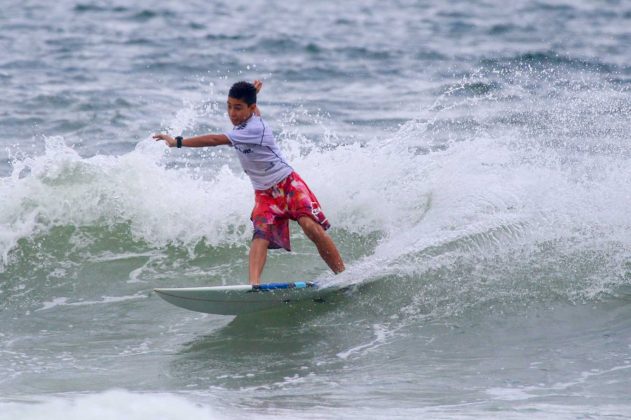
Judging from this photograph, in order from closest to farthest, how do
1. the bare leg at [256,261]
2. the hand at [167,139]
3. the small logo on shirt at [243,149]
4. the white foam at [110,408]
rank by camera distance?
the white foam at [110,408], the hand at [167,139], the small logo on shirt at [243,149], the bare leg at [256,261]

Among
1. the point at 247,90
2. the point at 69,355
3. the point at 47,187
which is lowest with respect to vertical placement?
the point at 69,355

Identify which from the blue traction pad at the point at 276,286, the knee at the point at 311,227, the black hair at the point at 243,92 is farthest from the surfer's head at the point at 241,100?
the blue traction pad at the point at 276,286

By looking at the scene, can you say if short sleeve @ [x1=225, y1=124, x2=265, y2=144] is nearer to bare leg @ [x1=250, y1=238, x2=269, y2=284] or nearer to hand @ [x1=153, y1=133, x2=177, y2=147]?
hand @ [x1=153, y1=133, x2=177, y2=147]

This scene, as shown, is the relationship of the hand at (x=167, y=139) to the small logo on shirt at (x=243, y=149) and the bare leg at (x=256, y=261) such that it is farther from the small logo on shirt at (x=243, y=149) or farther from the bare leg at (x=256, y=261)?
the bare leg at (x=256, y=261)

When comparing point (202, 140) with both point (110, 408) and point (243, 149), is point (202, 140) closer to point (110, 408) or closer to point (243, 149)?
point (243, 149)

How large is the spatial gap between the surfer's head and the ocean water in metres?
1.42

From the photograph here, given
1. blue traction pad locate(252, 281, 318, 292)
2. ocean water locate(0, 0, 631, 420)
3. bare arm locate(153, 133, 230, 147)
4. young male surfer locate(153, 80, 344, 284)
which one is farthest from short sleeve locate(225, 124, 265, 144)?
ocean water locate(0, 0, 631, 420)

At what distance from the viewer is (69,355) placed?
7.27 m

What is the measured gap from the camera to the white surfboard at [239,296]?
24.6ft

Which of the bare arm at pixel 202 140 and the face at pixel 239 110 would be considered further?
the face at pixel 239 110

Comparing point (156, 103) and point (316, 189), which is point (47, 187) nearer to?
point (316, 189)

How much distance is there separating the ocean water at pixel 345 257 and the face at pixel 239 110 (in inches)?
54.8

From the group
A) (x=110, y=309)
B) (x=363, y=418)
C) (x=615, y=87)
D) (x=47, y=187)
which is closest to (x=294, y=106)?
(x=615, y=87)

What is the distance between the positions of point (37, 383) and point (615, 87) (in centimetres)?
A: 1266
